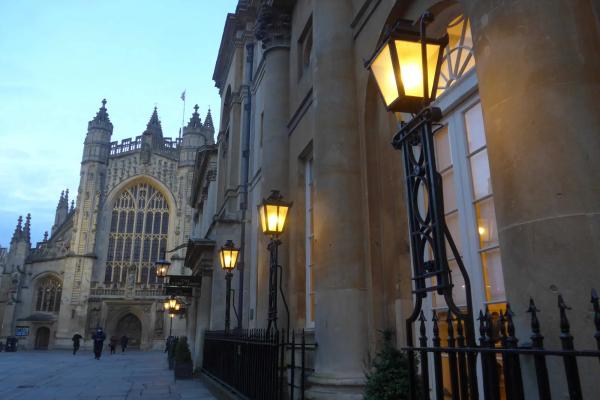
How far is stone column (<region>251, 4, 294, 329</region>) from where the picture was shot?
10695mm

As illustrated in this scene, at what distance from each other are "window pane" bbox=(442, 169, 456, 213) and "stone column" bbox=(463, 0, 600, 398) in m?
1.67

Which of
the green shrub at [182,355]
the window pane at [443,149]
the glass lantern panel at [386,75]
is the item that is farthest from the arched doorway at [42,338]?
the glass lantern panel at [386,75]

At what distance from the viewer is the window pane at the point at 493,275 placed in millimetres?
4348

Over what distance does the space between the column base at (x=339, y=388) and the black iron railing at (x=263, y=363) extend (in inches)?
9.2

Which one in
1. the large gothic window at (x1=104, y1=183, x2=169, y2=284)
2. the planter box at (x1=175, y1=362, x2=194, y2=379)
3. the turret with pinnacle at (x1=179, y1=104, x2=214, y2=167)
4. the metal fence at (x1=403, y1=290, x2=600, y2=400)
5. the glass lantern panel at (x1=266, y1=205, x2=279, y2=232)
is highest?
the turret with pinnacle at (x1=179, y1=104, x2=214, y2=167)

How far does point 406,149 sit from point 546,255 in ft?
4.23

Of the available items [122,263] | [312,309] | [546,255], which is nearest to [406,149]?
[546,255]

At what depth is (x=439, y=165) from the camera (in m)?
5.49

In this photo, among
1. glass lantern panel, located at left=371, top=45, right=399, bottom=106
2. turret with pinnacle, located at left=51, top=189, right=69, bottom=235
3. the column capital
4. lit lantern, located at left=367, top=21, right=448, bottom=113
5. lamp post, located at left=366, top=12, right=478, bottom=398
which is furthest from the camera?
turret with pinnacle, located at left=51, top=189, right=69, bottom=235

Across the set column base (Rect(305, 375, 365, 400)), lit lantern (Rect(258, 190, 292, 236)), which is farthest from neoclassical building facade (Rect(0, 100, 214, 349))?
column base (Rect(305, 375, 365, 400))

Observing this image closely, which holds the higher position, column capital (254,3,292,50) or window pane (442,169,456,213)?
column capital (254,3,292,50)

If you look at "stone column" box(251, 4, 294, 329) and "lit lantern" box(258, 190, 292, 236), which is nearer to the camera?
"lit lantern" box(258, 190, 292, 236)

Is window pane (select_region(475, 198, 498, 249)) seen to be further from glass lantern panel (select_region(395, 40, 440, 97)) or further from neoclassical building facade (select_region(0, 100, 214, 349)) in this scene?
neoclassical building facade (select_region(0, 100, 214, 349))

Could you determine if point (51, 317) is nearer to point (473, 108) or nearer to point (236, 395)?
point (236, 395)
